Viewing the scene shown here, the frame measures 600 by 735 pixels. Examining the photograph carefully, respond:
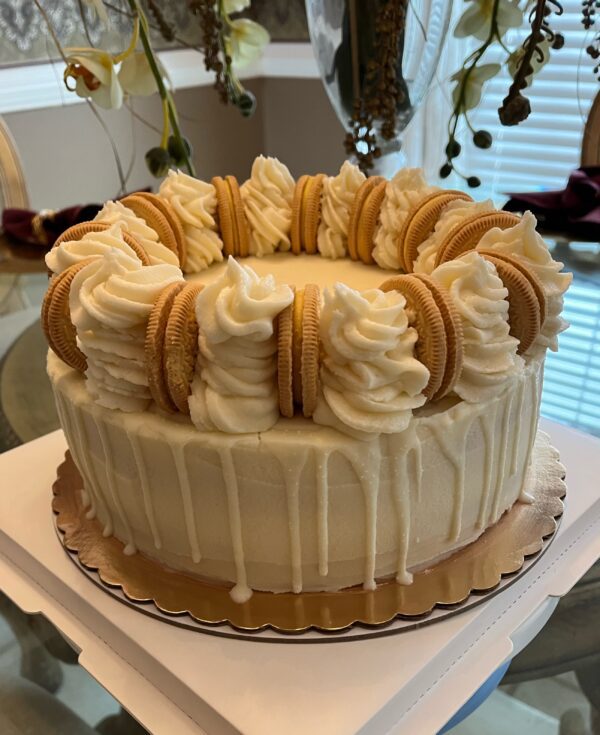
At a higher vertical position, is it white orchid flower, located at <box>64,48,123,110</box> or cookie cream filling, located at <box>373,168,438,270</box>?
white orchid flower, located at <box>64,48,123,110</box>

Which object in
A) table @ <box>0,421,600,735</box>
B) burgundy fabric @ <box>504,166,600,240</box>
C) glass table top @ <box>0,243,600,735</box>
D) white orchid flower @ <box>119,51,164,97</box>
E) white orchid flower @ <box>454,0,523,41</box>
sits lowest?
glass table top @ <box>0,243,600,735</box>

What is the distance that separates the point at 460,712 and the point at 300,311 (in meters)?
0.55

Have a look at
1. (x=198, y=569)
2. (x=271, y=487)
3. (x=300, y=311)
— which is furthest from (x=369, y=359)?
(x=198, y=569)

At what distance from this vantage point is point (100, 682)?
0.96 metres

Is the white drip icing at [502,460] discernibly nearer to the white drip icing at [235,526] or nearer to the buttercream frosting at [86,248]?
the white drip icing at [235,526]

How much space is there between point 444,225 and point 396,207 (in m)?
0.19

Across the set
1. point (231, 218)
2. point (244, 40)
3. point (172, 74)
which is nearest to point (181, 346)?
point (231, 218)

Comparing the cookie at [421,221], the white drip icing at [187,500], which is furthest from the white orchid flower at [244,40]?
the white drip icing at [187,500]

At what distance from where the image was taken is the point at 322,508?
95cm

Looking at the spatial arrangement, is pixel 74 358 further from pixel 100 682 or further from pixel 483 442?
pixel 483 442

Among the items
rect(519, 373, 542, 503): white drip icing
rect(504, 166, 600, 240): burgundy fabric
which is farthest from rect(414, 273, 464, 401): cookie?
rect(504, 166, 600, 240): burgundy fabric

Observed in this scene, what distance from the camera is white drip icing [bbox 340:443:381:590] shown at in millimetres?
917

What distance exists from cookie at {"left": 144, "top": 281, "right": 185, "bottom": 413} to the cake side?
0.05 m

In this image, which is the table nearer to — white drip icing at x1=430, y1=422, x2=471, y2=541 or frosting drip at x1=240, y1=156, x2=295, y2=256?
white drip icing at x1=430, y1=422, x2=471, y2=541
